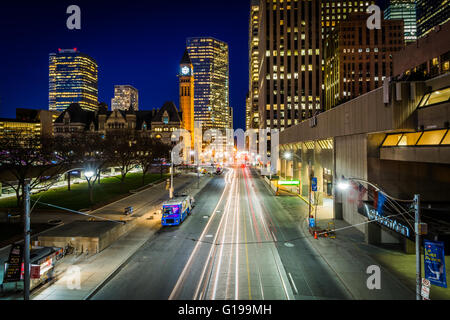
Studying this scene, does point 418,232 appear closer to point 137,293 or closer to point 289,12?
point 137,293

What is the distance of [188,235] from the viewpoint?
73.0ft

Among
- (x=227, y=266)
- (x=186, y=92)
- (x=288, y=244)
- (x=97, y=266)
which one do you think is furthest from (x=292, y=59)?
(x=97, y=266)

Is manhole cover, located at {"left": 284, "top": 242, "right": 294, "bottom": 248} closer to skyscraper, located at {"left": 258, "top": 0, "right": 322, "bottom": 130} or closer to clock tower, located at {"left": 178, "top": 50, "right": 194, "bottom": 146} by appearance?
skyscraper, located at {"left": 258, "top": 0, "right": 322, "bottom": 130}

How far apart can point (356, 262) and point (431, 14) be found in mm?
232893

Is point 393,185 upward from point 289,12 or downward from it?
downward

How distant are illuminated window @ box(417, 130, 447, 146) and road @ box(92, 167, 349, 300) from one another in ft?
32.5

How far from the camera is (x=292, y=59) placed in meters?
106

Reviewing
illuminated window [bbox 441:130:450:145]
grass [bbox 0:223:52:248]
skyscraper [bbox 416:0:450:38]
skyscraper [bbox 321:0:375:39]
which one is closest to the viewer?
illuminated window [bbox 441:130:450:145]

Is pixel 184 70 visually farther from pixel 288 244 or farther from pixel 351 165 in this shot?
pixel 288 244

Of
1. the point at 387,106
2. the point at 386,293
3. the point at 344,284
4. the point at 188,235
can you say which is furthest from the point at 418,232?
the point at 188,235

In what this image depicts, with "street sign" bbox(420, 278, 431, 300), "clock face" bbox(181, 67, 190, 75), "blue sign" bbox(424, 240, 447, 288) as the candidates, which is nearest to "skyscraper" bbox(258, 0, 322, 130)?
"clock face" bbox(181, 67, 190, 75)

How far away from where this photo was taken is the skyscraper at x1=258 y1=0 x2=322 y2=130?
104 metres
